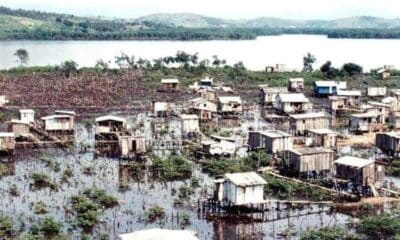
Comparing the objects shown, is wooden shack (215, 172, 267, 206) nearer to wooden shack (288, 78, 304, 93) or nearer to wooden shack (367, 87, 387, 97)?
wooden shack (367, 87, 387, 97)

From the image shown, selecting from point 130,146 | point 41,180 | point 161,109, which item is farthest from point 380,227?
point 161,109

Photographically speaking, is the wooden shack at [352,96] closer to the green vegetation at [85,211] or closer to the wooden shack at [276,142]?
the wooden shack at [276,142]

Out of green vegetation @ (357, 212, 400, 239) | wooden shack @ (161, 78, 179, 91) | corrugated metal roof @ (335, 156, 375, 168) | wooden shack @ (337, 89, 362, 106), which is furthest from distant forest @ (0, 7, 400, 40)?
green vegetation @ (357, 212, 400, 239)

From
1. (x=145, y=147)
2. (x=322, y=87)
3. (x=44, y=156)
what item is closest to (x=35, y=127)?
(x=44, y=156)

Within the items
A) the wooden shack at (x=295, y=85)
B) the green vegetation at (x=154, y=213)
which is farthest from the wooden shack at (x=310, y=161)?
the wooden shack at (x=295, y=85)

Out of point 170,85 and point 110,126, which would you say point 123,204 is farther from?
point 170,85
